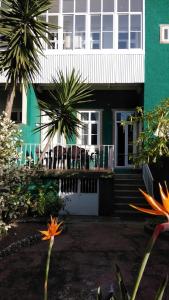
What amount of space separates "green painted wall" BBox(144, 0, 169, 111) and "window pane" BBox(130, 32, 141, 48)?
33 centimetres

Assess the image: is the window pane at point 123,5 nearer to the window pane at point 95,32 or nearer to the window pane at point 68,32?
the window pane at point 95,32

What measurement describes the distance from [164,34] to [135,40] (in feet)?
3.93

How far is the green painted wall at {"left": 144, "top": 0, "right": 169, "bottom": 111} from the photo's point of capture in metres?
15.0

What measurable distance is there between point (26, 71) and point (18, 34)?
93 cm

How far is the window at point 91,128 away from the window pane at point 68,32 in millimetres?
2994

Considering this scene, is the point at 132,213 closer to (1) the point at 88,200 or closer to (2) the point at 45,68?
(1) the point at 88,200

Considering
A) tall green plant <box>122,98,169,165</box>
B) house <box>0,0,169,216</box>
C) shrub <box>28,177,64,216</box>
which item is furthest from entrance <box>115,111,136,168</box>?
tall green plant <box>122,98,169,165</box>

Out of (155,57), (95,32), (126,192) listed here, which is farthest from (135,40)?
(126,192)

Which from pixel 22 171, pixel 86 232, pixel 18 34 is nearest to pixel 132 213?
pixel 86 232

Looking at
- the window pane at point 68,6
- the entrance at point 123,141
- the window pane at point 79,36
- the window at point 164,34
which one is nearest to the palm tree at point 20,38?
the window pane at point 68,6

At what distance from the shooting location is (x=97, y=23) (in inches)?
595

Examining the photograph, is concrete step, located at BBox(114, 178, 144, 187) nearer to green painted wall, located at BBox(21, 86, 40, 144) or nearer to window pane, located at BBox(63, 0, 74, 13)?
green painted wall, located at BBox(21, 86, 40, 144)

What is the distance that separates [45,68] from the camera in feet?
50.2

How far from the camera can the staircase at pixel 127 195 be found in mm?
12945
